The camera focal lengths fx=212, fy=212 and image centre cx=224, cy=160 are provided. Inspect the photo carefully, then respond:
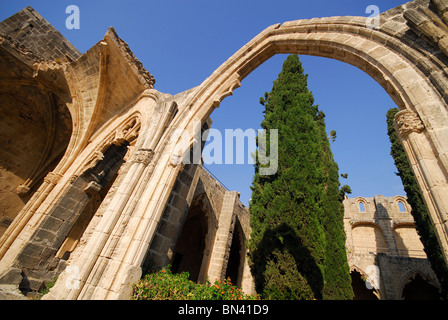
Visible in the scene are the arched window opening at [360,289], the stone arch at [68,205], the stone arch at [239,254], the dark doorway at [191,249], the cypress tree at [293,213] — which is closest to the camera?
the stone arch at [68,205]

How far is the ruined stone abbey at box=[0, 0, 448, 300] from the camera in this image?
237 centimetres

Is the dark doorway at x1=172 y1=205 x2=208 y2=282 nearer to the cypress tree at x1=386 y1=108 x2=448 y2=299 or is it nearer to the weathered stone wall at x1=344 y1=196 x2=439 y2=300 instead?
the cypress tree at x1=386 y1=108 x2=448 y2=299

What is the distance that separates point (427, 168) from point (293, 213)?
4040mm

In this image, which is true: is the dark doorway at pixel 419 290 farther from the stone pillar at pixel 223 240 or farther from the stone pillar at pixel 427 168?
the stone pillar at pixel 427 168

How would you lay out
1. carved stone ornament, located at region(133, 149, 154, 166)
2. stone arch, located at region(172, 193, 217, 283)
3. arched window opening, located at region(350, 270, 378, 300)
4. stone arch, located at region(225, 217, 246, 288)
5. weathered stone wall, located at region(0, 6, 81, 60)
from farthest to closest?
arched window opening, located at region(350, 270, 378, 300), stone arch, located at region(225, 217, 246, 288), stone arch, located at region(172, 193, 217, 283), weathered stone wall, located at region(0, 6, 81, 60), carved stone ornament, located at region(133, 149, 154, 166)

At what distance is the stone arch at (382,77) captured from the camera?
1.98 metres

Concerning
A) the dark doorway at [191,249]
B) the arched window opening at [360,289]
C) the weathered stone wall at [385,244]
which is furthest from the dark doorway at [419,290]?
the dark doorway at [191,249]

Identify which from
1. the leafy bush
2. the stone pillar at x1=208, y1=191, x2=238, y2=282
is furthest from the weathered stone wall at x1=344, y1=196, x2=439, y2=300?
the leafy bush

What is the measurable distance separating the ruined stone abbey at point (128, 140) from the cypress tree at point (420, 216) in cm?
565

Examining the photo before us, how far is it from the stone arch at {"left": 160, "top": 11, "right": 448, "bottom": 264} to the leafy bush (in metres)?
1.91

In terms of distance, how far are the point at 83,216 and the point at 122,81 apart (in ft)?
22.6

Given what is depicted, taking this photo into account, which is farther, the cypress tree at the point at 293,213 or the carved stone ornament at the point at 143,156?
the cypress tree at the point at 293,213

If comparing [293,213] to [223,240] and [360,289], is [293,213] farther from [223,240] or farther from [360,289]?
[360,289]
